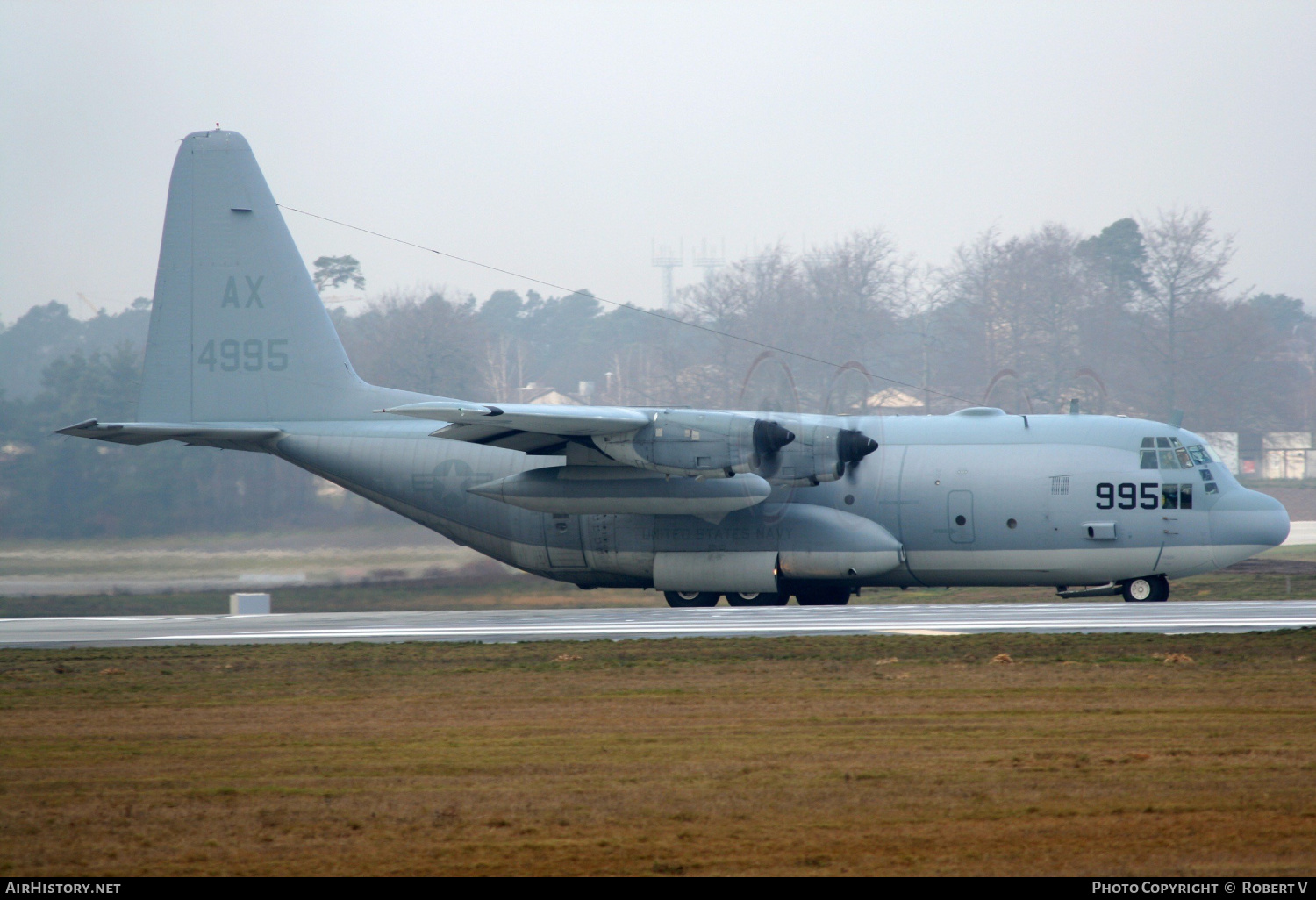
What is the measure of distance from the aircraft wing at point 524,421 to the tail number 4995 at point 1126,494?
7187 millimetres

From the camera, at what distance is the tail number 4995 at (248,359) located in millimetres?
23609

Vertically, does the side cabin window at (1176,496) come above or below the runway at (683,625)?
above

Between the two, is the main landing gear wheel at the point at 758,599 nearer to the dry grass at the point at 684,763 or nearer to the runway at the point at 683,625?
the runway at the point at 683,625

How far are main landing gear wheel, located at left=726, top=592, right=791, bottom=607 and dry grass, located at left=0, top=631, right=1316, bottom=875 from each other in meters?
7.46

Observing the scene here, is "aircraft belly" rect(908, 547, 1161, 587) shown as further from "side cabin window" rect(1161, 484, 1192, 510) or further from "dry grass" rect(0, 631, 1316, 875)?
"dry grass" rect(0, 631, 1316, 875)

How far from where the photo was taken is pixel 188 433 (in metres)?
22.6

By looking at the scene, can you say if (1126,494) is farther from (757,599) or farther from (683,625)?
(683,625)

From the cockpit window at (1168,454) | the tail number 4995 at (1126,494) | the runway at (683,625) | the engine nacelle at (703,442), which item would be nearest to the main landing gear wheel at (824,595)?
the runway at (683,625)

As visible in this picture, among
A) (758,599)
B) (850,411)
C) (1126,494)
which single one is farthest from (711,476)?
(1126,494)

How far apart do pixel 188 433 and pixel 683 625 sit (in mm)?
10352

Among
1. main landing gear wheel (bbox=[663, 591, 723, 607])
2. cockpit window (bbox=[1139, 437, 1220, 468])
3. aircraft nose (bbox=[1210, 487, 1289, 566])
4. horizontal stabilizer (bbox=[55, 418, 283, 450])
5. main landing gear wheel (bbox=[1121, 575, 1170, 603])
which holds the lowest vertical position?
main landing gear wheel (bbox=[663, 591, 723, 607])

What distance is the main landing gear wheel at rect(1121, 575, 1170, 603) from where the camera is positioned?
20.5 meters

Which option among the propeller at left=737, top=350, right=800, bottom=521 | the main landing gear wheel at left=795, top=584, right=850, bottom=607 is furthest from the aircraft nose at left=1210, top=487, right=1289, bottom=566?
the propeller at left=737, top=350, right=800, bottom=521

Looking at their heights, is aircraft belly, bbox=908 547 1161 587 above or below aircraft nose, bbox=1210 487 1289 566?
below
